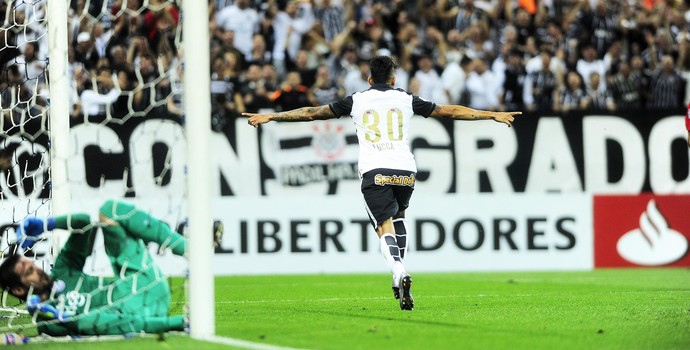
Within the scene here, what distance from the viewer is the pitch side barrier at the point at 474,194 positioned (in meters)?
15.9

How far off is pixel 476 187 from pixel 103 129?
5.06 meters

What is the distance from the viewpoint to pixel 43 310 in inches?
301

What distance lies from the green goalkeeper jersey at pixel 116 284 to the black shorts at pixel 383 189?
2168mm

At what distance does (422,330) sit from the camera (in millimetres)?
8000

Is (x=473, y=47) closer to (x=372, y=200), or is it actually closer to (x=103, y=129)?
(x=103, y=129)

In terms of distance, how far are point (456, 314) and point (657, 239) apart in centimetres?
780

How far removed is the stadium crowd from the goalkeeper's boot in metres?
6.17

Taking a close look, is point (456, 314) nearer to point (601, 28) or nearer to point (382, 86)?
point (382, 86)

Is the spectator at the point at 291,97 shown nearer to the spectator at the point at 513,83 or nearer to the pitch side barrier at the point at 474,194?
the pitch side barrier at the point at 474,194

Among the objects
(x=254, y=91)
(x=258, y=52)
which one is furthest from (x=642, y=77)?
(x=254, y=91)

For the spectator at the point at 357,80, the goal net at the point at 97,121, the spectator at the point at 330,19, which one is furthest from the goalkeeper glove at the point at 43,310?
the spectator at the point at 330,19

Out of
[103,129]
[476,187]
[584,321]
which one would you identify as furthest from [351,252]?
[584,321]

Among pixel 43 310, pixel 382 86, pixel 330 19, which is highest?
pixel 330 19

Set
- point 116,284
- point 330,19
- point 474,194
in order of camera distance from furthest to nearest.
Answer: point 330,19
point 474,194
point 116,284
